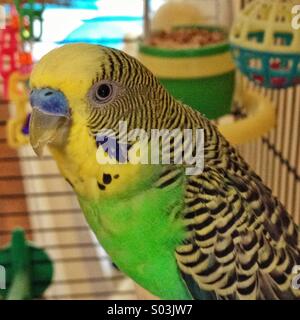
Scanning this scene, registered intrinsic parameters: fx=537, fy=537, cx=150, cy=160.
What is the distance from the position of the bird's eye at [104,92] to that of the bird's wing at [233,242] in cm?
11

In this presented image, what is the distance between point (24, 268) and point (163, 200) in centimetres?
30

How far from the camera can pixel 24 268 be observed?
0.70 m

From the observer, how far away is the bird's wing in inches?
19.3

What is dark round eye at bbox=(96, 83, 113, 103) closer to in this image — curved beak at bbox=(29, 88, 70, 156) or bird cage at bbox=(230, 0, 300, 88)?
curved beak at bbox=(29, 88, 70, 156)

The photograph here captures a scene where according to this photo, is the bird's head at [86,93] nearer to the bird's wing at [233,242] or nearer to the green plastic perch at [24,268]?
the bird's wing at [233,242]

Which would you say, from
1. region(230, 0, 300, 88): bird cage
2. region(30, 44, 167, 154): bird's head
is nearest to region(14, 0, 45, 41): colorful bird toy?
region(30, 44, 167, 154): bird's head

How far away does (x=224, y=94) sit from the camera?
58 centimetres

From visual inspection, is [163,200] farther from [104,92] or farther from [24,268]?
[24,268]

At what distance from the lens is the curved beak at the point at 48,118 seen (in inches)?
15.6

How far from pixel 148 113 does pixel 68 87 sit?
8 centimetres

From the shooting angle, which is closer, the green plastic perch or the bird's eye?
the bird's eye

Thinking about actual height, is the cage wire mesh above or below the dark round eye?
below

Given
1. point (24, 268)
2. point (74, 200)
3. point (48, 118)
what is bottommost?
point (24, 268)

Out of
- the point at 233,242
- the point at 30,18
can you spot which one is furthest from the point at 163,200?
the point at 30,18
